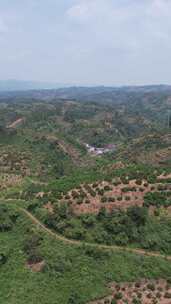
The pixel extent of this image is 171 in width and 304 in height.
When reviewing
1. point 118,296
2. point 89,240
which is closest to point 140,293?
point 118,296

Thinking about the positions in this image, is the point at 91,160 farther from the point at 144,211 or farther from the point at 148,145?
the point at 144,211

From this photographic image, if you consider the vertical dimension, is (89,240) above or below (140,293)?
above

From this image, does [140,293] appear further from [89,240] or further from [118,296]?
[89,240]

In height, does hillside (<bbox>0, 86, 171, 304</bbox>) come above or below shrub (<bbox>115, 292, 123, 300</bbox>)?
above

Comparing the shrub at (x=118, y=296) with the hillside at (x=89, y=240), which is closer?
the shrub at (x=118, y=296)

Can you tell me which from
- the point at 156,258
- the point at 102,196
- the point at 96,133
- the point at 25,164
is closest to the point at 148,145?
the point at 25,164

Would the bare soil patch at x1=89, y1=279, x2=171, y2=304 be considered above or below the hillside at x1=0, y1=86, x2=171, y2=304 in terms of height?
below

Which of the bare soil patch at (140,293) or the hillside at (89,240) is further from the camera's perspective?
the hillside at (89,240)

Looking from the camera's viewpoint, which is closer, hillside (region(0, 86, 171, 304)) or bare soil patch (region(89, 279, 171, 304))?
bare soil patch (region(89, 279, 171, 304))

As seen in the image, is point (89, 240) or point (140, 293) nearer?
point (140, 293)

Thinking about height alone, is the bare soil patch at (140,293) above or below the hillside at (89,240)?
below

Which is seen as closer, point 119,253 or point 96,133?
point 119,253
